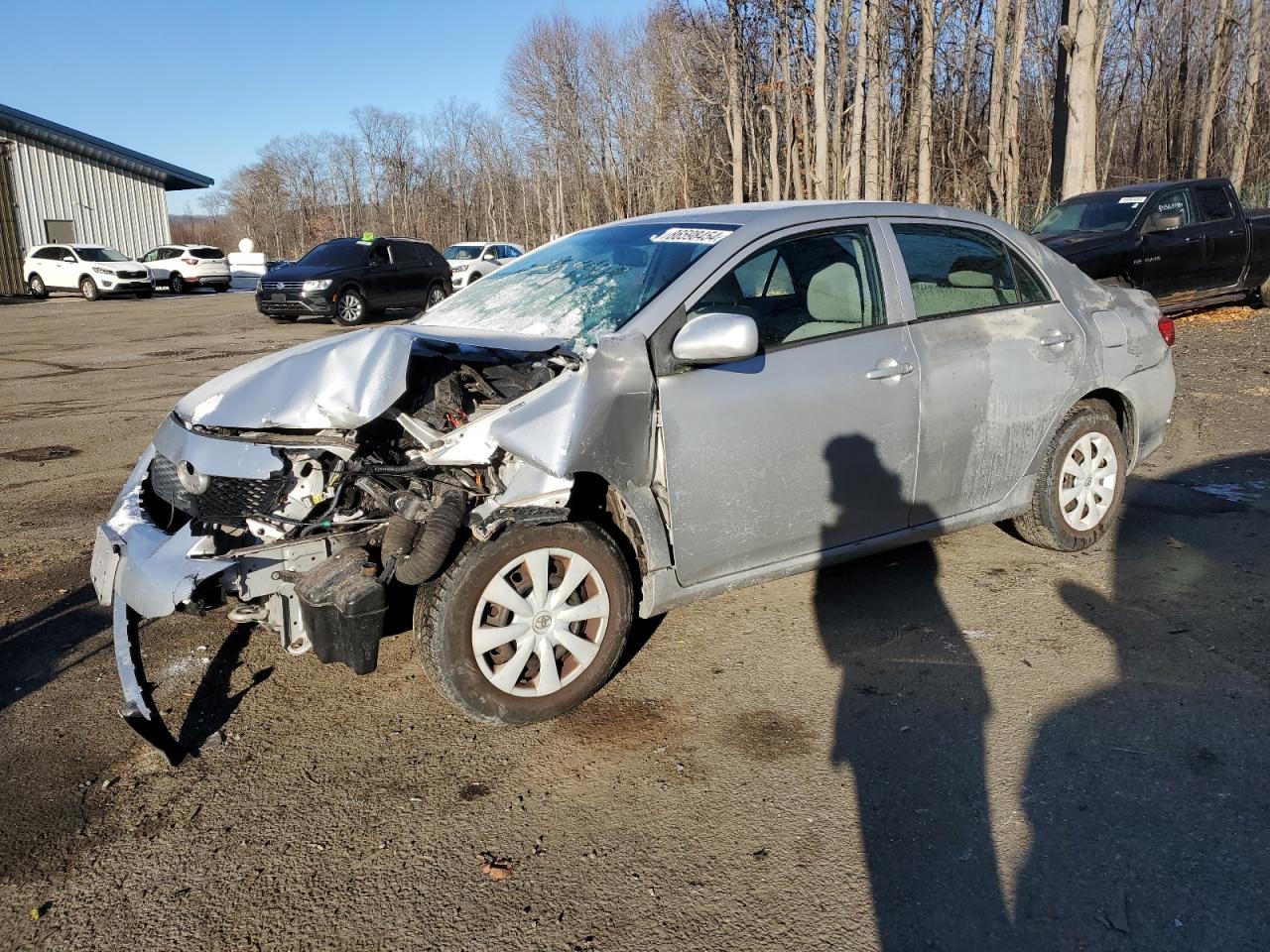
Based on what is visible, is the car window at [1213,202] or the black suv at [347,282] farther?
the black suv at [347,282]

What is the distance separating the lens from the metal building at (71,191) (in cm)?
3306

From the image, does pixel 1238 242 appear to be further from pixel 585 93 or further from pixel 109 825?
pixel 585 93

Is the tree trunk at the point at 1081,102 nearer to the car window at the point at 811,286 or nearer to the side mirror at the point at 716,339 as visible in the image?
the car window at the point at 811,286

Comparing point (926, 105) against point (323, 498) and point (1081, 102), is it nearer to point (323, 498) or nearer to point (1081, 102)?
point (1081, 102)

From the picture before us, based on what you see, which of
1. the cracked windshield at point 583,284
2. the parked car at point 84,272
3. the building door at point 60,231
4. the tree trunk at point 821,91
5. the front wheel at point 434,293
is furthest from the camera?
the building door at point 60,231

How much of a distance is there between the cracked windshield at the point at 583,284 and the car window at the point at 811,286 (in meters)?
A: 0.24

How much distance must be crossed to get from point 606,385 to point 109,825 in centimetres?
209

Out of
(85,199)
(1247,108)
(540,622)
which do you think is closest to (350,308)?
(540,622)

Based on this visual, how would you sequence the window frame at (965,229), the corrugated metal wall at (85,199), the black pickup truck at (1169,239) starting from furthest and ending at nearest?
the corrugated metal wall at (85,199) < the black pickup truck at (1169,239) < the window frame at (965,229)

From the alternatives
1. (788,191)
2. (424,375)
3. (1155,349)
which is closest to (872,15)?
(788,191)

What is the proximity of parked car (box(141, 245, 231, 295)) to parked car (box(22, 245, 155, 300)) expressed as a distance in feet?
12.6

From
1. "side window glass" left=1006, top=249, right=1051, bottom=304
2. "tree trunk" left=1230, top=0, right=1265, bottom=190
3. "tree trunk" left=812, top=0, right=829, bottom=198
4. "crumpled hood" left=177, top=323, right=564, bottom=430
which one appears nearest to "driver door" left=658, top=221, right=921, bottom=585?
"crumpled hood" left=177, top=323, right=564, bottom=430

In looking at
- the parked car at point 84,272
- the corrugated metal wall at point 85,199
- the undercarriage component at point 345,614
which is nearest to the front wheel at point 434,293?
the parked car at point 84,272

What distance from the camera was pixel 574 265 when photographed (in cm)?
435
